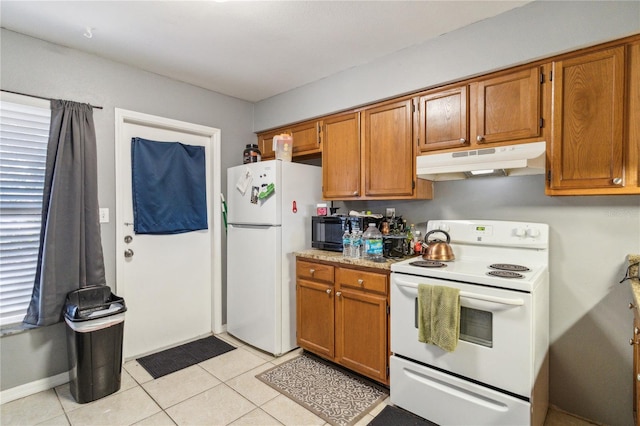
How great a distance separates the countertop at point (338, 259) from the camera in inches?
85.8

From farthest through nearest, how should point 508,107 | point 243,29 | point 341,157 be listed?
1. point 341,157
2. point 243,29
3. point 508,107

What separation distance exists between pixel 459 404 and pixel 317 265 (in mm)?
1308

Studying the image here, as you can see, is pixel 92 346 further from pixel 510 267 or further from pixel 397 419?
pixel 510 267

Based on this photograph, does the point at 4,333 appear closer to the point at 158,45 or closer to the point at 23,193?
the point at 23,193

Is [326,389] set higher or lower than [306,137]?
lower

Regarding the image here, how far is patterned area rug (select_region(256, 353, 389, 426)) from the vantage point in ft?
6.56

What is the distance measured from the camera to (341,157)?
2.85 metres

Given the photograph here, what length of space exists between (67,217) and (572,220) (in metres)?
3.38

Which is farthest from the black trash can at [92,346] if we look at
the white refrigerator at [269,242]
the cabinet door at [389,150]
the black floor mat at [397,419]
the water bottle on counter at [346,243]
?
the cabinet door at [389,150]

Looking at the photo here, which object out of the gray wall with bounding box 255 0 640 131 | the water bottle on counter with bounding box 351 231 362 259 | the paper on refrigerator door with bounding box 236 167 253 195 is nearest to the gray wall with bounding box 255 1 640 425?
the gray wall with bounding box 255 0 640 131

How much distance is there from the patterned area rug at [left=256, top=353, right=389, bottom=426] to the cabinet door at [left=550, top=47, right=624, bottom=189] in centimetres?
179

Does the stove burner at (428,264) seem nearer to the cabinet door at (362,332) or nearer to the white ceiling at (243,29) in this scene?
the cabinet door at (362,332)

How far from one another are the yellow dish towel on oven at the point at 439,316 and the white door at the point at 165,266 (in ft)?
7.06

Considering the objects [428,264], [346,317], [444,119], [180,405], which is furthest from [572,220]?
[180,405]
